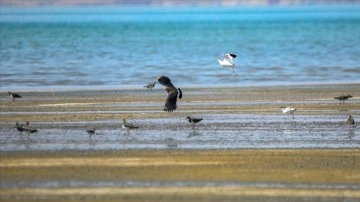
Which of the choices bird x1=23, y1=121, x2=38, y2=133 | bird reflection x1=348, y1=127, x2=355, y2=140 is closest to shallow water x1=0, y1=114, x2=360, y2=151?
bird reflection x1=348, y1=127, x2=355, y2=140

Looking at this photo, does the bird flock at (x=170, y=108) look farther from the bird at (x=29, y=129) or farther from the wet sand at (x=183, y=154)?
the wet sand at (x=183, y=154)

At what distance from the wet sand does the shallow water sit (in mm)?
20

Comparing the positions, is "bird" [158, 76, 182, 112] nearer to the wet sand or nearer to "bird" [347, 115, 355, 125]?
the wet sand

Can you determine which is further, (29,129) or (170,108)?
(170,108)

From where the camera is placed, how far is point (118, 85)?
104ft

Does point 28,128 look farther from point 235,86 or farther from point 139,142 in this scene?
point 235,86

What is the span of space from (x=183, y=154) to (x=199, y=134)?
8.26 ft

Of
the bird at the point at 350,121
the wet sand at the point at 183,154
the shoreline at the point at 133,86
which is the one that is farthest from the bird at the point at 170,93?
the shoreline at the point at 133,86

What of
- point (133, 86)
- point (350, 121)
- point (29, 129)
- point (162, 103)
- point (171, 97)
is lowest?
point (29, 129)

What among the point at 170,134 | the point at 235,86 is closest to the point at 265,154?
the point at 170,134

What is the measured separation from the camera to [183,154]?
55.7 feet

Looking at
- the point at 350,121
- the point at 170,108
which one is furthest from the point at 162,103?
the point at 350,121

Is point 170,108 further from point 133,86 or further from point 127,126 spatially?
point 133,86

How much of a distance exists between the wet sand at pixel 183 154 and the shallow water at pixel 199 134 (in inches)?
0.8
